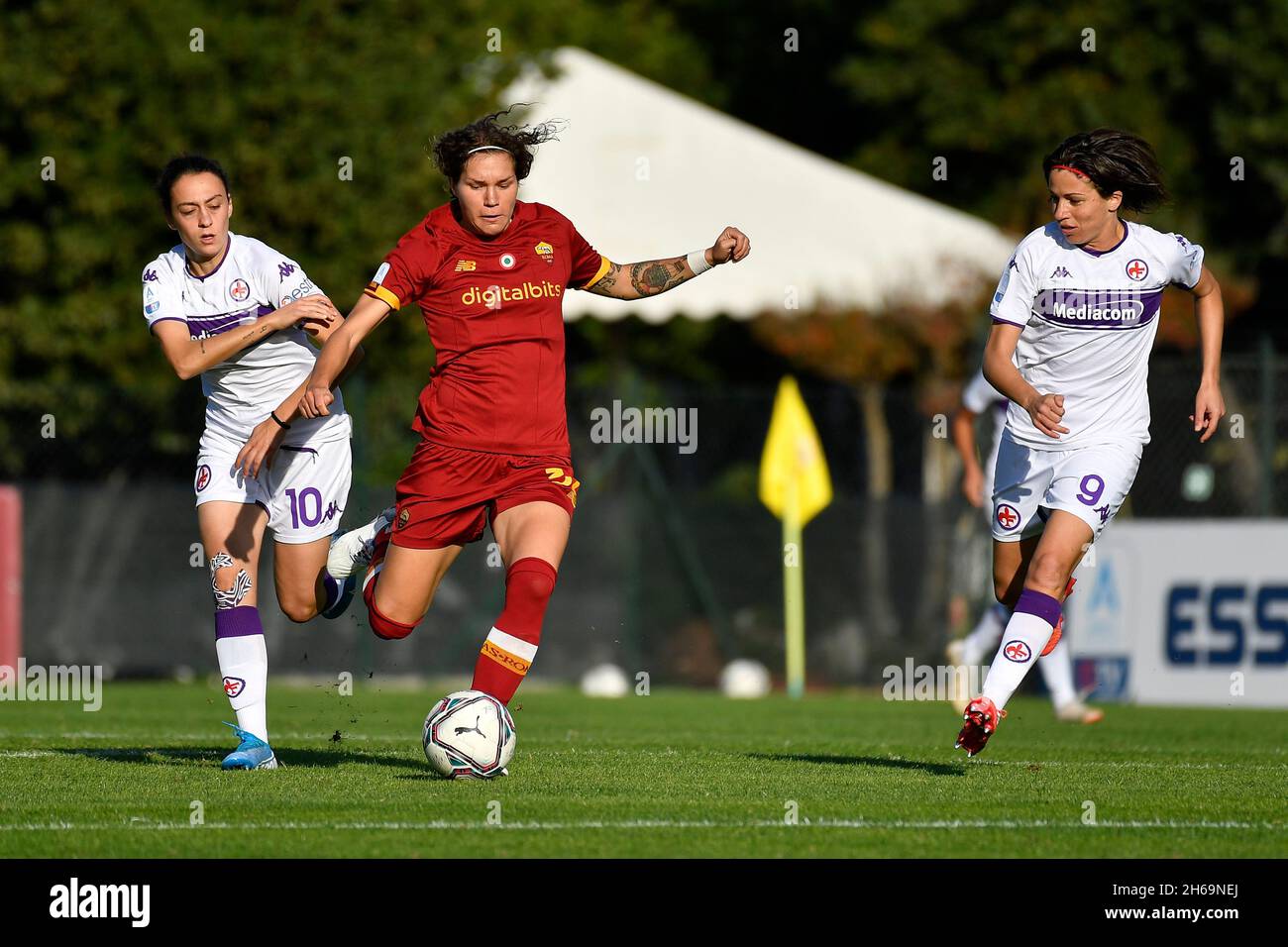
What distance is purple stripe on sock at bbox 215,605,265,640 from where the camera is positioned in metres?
8.63

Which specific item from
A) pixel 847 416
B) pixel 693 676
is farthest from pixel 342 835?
pixel 847 416

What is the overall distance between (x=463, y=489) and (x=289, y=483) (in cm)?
119

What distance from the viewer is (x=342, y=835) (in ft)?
20.3

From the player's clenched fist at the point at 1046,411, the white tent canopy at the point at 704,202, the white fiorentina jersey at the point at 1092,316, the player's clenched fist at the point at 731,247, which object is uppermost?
the white tent canopy at the point at 704,202

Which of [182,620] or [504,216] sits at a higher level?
→ [504,216]

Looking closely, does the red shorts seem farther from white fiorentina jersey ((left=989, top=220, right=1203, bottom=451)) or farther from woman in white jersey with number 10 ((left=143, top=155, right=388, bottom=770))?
white fiorentina jersey ((left=989, top=220, right=1203, bottom=451))

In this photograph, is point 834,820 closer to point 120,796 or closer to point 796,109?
Answer: point 120,796

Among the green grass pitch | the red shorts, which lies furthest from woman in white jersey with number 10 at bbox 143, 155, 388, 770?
the green grass pitch

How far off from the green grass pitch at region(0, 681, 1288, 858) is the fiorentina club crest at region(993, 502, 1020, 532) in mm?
1022

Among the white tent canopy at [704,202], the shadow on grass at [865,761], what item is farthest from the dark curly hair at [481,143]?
the white tent canopy at [704,202]

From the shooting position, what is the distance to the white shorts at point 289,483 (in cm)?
862

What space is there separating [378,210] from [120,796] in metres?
13.8

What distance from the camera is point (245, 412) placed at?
8719mm

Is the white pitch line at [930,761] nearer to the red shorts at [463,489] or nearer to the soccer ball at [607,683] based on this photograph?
the red shorts at [463,489]
